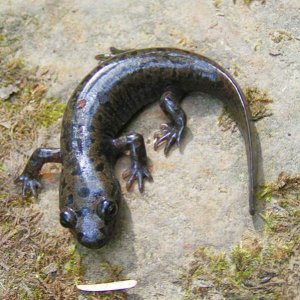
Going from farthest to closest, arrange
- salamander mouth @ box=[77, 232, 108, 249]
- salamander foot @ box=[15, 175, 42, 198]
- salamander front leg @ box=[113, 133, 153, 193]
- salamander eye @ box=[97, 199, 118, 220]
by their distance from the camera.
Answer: salamander foot @ box=[15, 175, 42, 198]
salamander front leg @ box=[113, 133, 153, 193]
salamander eye @ box=[97, 199, 118, 220]
salamander mouth @ box=[77, 232, 108, 249]

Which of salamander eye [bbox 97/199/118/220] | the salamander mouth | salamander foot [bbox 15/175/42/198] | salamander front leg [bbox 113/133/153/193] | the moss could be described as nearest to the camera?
the salamander mouth

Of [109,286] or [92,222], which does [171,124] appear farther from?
[109,286]

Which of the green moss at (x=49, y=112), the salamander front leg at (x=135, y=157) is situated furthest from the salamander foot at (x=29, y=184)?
the salamander front leg at (x=135, y=157)

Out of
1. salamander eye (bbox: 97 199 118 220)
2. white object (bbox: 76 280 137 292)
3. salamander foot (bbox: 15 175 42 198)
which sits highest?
salamander eye (bbox: 97 199 118 220)

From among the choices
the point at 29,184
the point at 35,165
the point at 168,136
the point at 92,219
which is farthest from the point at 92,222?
the point at 168,136

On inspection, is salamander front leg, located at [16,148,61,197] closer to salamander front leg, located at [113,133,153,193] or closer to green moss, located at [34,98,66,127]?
green moss, located at [34,98,66,127]

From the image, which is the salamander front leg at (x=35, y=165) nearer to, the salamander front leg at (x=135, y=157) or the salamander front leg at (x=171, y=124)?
the salamander front leg at (x=135, y=157)

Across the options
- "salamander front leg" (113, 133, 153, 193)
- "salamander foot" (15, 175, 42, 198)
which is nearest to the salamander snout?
"salamander front leg" (113, 133, 153, 193)

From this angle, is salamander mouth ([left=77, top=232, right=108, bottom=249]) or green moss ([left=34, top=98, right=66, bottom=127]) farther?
green moss ([left=34, top=98, right=66, bottom=127])
